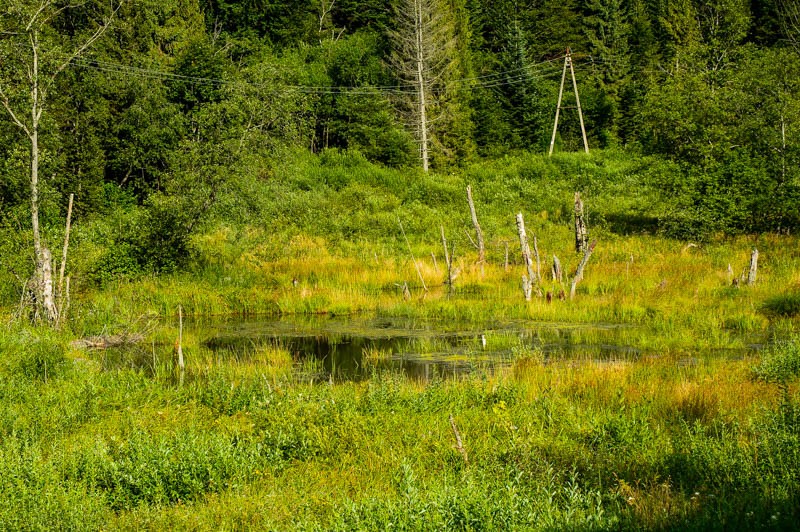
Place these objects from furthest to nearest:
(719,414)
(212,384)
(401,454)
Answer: (212,384)
(719,414)
(401,454)

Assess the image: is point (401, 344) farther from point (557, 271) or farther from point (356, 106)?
point (356, 106)

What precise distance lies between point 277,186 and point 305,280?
3915 millimetres

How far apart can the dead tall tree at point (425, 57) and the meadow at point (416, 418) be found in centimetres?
2783

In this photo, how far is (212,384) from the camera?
1112 cm

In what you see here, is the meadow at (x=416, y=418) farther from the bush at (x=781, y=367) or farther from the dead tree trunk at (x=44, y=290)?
the dead tree trunk at (x=44, y=290)

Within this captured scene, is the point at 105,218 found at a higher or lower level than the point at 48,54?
lower

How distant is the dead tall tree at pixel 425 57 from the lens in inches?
1953

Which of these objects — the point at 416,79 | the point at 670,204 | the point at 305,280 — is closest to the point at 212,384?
the point at 305,280

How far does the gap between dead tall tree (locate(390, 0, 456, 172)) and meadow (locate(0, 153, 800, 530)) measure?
27832mm

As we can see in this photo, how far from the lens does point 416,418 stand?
377 inches

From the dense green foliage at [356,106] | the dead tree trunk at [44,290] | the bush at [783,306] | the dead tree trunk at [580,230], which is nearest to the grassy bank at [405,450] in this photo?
the dead tree trunk at [44,290]

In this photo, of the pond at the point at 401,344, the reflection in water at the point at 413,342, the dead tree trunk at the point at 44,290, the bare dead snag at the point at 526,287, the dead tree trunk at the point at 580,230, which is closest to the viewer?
the pond at the point at 401,344

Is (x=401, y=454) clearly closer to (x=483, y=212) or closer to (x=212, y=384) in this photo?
(x=212, y=384)

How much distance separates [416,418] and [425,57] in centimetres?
4433
